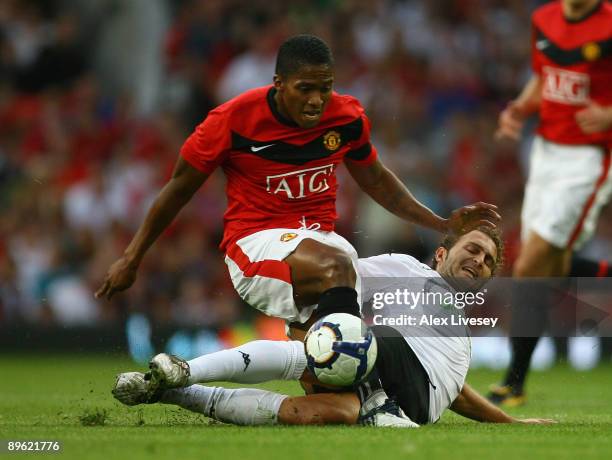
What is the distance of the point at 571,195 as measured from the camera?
8.39 metres

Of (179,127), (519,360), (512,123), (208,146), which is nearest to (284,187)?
(208,146)

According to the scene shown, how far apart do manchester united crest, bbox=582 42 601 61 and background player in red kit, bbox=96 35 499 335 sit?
84.7 inches

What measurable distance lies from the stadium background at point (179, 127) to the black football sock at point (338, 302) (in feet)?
15.6

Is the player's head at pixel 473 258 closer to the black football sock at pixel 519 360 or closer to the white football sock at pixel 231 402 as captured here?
the white football sock at pixel 231 402

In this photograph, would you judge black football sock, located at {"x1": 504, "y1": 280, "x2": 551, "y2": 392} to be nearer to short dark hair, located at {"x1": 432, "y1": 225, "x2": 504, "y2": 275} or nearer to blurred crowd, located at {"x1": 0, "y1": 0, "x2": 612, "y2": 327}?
short dark hair, located at {"x1": 432, "y1": 225, "x2": 504, "y2": 275}

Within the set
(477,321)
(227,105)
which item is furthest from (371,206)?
(227,105)

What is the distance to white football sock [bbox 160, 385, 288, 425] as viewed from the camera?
5.66 metres

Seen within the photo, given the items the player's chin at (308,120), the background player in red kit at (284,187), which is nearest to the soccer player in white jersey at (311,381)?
the background player in red kit at (284,187)

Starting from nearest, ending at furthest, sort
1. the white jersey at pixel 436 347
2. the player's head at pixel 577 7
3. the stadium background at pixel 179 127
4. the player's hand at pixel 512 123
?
the white jersey at pixel 436 347 < the player's hand at pixel 512 123 < the player's head at pixel 577 7 < the stadium background at pixel 179 127

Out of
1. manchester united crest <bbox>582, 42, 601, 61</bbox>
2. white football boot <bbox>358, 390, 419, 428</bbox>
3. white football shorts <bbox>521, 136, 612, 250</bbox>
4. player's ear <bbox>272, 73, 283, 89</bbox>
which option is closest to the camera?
white football boot <bbox>358, 390, 419, 428</bbox>

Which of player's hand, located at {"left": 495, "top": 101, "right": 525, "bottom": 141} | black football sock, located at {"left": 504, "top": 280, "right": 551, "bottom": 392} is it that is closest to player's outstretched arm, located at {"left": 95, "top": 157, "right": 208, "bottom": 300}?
player's hand, located at {"left": 495, "top": 101, "right": 525, "bottom": 141}

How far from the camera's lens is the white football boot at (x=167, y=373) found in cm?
553

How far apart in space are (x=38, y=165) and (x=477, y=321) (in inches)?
309

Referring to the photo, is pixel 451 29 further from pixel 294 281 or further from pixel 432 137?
pixel 294 281
